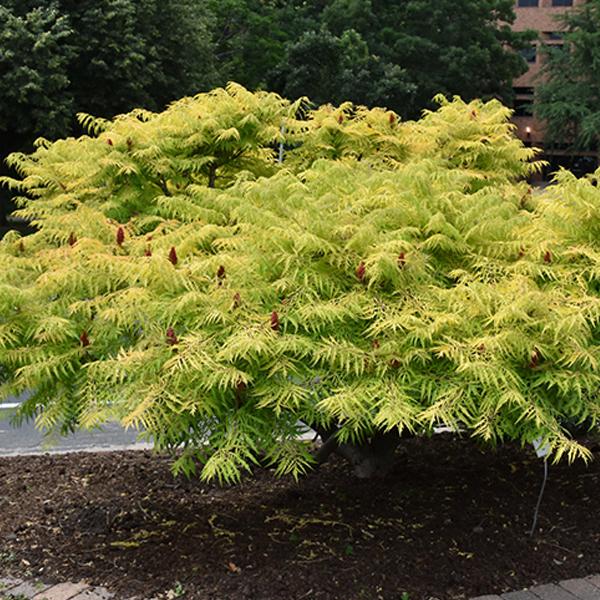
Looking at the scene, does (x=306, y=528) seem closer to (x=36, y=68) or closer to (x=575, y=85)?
(x=36, y=68)

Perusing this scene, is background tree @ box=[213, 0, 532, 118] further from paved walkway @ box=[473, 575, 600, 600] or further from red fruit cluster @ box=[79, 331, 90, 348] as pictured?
paved walkway @ box=[473, 575, 600, 600]

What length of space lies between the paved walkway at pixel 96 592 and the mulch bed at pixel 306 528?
0.07m

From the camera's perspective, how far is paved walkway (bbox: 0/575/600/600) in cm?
347

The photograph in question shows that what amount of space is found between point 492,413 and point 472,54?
Answer: 35.1 meters

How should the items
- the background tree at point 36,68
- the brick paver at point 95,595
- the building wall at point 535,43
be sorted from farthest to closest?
the building wall at point 535,43, the background tree at point 36,68, the brick paver at point 95,595

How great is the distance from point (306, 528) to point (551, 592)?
1.26m

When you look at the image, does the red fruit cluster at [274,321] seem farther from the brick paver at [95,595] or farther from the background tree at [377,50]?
the background tree at [377,50]

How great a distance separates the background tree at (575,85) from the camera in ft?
125

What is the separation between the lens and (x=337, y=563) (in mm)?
3723

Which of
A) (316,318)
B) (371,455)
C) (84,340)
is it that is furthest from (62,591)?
(371,455)

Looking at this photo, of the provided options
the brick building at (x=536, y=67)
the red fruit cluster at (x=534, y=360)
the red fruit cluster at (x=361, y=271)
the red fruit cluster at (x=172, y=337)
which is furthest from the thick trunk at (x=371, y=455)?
the brick building at (x=536, y=67)

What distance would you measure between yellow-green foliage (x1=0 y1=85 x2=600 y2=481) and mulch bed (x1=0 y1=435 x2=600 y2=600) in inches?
22.2

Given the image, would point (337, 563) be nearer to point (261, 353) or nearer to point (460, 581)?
point (460, 581)

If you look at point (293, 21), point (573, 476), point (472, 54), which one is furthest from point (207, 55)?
point (573, 476)
